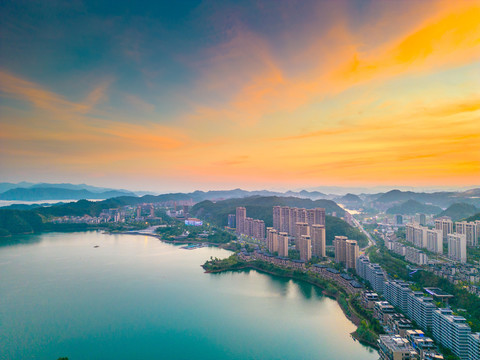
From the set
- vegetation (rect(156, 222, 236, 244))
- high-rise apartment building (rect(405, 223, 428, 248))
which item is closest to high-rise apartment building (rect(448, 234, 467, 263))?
high-rise apartment building (rect(405, 223, 428, 248))

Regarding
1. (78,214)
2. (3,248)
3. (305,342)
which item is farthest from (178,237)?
(305,342)

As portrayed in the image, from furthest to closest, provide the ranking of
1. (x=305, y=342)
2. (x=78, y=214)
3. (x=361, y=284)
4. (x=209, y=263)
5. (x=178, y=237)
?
(x=78, y=214)
(x=178, y=237)
(x=209, y=263)
(x=361, y=284)
(x=305, y=342)

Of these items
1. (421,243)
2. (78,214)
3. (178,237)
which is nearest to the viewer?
(421,243)

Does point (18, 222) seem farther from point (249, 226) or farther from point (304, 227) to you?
point (304, 227)

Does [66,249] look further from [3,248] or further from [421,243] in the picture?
[421,243]

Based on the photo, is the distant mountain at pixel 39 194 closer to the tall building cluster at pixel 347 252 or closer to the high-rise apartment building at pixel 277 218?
the high-rise apartment building at pixel 277 218

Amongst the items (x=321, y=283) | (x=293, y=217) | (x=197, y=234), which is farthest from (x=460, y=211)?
(x=197, y=234)

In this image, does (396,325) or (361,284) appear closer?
(396,325)

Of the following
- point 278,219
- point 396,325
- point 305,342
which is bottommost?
point 305,342
